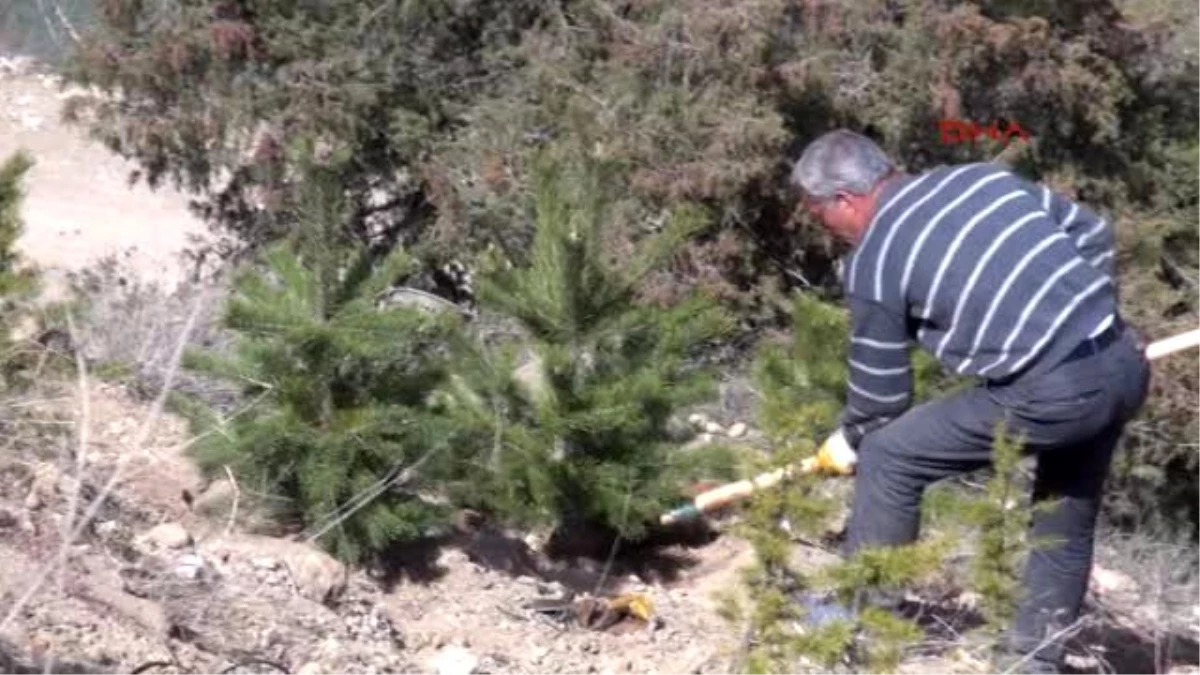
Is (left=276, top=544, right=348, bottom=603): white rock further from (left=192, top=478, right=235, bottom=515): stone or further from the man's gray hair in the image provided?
the man's gray hair

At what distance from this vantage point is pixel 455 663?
536 centimetres

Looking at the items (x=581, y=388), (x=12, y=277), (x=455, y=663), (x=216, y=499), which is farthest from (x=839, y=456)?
(x=12, y=277)

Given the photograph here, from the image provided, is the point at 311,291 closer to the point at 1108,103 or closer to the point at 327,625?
the point at 327,625

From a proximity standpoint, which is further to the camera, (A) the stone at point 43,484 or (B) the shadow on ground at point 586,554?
(B) the shadow on ground at point 586,554

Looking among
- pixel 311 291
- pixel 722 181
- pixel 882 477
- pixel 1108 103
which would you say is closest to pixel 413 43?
pixel 722 181

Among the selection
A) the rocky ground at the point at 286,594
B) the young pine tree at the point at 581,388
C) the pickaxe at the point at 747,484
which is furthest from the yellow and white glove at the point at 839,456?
the young pine tree at the point at 581,388

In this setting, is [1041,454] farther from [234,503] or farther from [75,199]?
[75,199]

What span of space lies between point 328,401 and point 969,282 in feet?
6.36

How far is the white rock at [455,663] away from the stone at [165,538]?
0.75 metres

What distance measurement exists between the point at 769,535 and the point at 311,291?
8.07 feet

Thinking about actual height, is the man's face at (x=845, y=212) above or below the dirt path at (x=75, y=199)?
above

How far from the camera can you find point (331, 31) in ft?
43.3

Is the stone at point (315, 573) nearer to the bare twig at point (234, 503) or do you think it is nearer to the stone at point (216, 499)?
the bare twig at point (234, 503)

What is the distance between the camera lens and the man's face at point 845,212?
4957 mm
